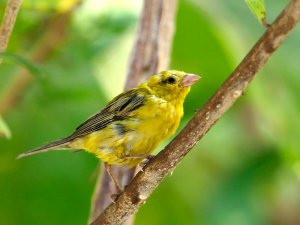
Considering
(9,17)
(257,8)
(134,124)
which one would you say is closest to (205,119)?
(257,8)

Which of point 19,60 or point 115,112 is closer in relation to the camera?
point 19,60

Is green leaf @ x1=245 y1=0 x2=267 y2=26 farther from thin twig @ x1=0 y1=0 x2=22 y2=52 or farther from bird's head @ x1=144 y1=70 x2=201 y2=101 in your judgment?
bird's head @ x1=144 y1=70 x2=201 y2=101

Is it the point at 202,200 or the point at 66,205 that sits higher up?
the point at 202,200

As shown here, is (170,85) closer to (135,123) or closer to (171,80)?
(171,80)

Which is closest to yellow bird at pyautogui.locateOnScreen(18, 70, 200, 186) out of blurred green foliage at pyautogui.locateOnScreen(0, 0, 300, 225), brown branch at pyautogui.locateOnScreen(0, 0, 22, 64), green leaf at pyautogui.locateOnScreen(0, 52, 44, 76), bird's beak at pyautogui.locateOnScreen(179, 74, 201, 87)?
bird's beak at pyautogui.locateOnScreen(179, 74, 201, 87)

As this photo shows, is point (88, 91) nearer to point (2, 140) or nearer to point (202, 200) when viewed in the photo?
point (2, 140)

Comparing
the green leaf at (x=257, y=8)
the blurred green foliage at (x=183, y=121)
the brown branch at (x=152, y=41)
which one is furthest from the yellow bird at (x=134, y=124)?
the green leaf at (x=257, y=8)

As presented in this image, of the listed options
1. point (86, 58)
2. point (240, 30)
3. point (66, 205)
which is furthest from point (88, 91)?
point (240, 30)
